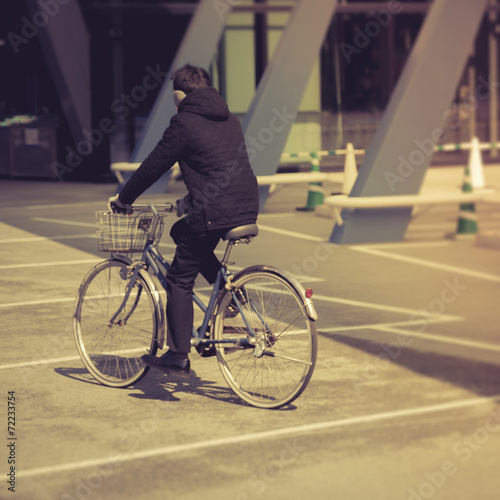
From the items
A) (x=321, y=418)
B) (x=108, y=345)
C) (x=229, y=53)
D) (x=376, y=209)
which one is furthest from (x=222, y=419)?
(x=229, y=53)

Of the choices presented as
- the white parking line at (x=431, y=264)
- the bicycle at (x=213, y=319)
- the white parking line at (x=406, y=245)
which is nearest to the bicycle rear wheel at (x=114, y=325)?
the bicycle at (x=213, y=319)

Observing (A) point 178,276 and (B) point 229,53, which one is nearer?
(A) point 178,276

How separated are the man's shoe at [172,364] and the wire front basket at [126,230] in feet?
2.02

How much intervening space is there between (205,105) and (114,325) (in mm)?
1484

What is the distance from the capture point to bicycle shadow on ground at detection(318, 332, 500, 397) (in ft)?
19.5

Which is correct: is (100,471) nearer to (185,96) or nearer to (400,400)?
(400,400)

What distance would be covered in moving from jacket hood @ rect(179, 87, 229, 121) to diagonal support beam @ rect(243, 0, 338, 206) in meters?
9.68

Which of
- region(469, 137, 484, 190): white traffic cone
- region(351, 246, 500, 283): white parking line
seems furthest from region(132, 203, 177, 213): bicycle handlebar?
region(469, 137, 484, 190): white traffic cone

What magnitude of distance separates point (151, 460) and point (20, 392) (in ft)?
4.83

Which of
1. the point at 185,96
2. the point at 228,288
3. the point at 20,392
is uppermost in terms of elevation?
the point at 185,96

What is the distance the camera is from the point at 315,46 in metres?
15.5

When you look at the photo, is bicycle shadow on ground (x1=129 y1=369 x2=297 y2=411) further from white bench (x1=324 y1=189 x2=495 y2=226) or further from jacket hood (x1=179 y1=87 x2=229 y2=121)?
white bench (x1=324 y1=189 x2=495 y2=226)

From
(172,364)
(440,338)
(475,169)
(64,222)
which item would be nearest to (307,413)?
(172,364)

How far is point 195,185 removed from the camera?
5.63 metres
